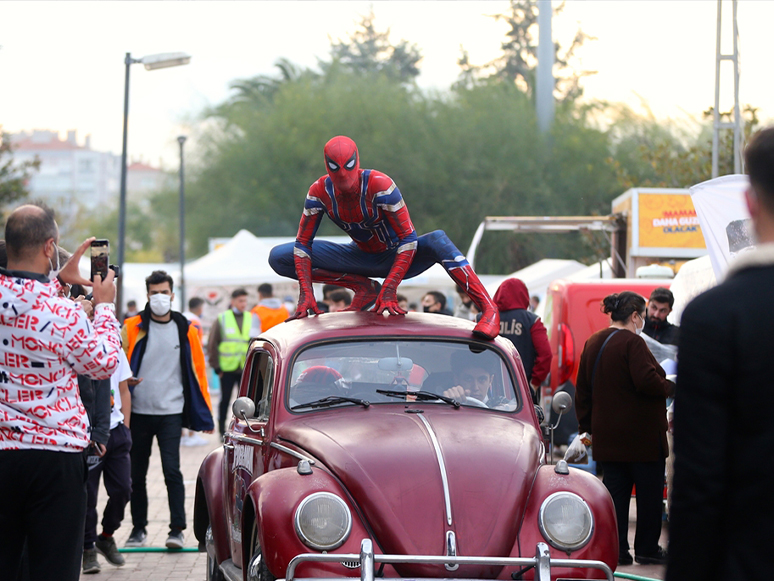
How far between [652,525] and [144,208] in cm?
13160

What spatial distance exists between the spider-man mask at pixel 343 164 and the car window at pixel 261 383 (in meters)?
1.19

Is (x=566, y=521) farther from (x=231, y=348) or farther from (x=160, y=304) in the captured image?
(x=231, y=348)

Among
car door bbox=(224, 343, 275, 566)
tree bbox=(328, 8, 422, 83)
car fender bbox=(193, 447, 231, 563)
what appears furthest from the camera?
tree bbox=(328, 8, 422, 83)

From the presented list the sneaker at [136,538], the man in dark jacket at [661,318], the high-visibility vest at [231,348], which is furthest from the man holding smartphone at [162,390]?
the high-visibility vest at [231,348]

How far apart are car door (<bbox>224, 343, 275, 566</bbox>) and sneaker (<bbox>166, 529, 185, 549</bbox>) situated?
2.02 m

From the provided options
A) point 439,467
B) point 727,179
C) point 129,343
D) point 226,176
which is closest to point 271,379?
point 439,467

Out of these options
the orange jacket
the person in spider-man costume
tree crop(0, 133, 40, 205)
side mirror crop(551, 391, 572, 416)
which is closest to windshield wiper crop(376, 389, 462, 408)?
side mirror crop(551, 391, 572, 416)

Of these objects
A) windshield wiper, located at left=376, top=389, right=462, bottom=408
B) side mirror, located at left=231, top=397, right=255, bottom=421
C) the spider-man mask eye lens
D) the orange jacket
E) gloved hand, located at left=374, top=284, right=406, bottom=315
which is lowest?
the orange jacket

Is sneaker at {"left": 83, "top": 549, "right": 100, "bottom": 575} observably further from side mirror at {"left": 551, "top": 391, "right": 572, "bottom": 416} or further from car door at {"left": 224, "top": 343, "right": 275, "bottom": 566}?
side mirror at {"left": 551, "top": 391, "right": 572, "bottom": 416}

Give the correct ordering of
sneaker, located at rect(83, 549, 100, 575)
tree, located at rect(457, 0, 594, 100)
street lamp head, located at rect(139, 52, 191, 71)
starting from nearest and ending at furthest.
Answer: sneaker, located at rect(83, 549, 100, 575)
street lamp head, located at rect(139, 52, 191, 71)
tree, located at rect(457, 0, 594, 100)

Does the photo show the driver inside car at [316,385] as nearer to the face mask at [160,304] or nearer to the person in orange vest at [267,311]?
the face mask at [160,304]

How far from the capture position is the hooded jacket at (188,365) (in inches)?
A: 334

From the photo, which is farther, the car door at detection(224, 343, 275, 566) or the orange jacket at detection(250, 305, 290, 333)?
the orange jacket at detection(250, 305, 290, 333)

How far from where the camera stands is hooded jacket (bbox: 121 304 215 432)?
8492 millimetres
